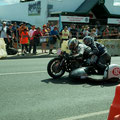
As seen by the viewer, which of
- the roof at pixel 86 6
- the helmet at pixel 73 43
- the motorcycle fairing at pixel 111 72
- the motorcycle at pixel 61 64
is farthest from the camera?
the roof at pixel 86 6

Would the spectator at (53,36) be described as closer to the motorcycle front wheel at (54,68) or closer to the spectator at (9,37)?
the spectator at (9,37)

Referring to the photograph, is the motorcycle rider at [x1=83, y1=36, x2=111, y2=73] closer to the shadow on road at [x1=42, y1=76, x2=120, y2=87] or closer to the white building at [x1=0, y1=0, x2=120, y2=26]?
the shadow on road at [x1=42, y1=76, x2=120, y2=87]

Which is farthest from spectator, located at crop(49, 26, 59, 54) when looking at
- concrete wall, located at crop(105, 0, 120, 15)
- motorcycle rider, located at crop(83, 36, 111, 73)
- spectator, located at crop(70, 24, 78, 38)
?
concrete wall, located at crop(105, 0, 120, 15)

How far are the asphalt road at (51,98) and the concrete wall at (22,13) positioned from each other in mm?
18213

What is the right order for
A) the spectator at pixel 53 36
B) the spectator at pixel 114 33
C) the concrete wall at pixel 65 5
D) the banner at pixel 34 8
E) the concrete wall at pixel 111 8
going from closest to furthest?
the spectator at pixel 53 36
the spectator at pixel 114 33
the concrete wall at pixel 65 5
the banner at pixel 34 8
the concrete wall at pixel 111 8

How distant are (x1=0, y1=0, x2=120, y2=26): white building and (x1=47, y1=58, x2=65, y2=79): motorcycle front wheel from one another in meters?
16.3

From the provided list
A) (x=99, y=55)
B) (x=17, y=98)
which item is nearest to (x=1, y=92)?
(x=17, y=98)

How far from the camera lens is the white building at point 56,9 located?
26.2m

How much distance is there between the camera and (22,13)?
2994 centimetres

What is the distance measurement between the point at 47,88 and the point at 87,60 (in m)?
1.89

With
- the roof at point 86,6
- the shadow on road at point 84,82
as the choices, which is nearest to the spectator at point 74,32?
the roof at point 86,6

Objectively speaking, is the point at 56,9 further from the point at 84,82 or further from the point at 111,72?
the point at 111,72

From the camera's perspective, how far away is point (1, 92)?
6.50 metres

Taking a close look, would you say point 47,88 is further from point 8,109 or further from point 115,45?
point 115,45
